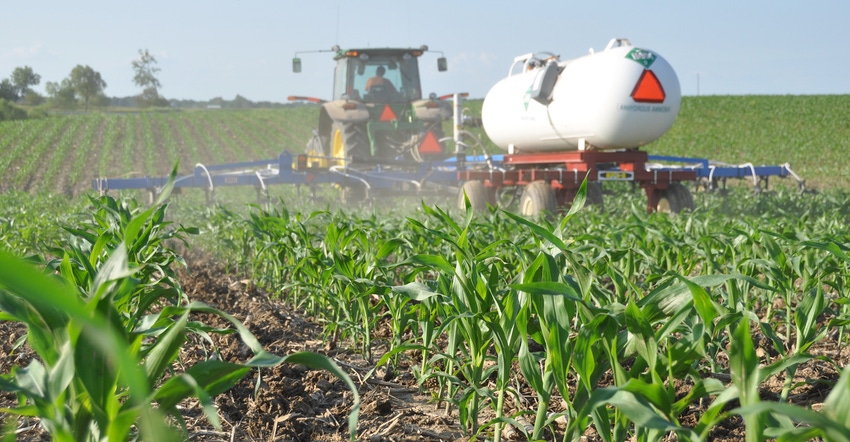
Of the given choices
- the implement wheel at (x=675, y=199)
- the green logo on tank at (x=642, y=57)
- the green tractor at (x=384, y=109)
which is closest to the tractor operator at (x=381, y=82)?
the green tractor at (x=384, y=109)

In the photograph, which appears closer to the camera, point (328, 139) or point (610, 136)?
point (610, 136)

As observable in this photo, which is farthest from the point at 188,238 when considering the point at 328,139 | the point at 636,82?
the point at 328,139

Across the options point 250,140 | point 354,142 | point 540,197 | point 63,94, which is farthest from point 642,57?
point 63,94

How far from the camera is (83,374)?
119 cm

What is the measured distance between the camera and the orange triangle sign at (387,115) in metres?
12.6

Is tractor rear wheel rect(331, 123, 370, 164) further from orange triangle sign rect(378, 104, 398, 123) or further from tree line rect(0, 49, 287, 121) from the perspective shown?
tree line rect(0, 49, 287, 121)

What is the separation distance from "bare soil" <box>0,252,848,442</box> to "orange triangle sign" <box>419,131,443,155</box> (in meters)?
8.69

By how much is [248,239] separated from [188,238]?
8.53 ft

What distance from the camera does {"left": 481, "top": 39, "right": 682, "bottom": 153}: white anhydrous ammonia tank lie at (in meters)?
8.88

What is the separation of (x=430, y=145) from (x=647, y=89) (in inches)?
166

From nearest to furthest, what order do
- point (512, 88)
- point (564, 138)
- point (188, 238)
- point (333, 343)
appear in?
1. point (333, 343)
2. point (188, 238)
3. point (564, 138)
4. point (512, 88)

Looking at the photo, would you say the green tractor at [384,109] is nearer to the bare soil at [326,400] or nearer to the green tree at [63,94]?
the bare soil at [326,400]

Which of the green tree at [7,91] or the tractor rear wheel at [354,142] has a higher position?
the green tree at [7,91]

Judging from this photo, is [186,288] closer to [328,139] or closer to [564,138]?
[564,138]
